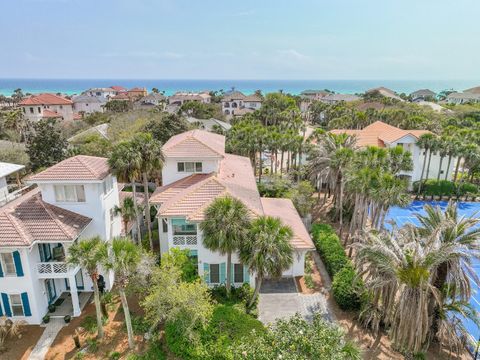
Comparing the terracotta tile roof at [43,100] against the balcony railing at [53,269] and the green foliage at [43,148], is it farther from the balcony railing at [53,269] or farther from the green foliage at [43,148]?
the balcony railing at [53,269]

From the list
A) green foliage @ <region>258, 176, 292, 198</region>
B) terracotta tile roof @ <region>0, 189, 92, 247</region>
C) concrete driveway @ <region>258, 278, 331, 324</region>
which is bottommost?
concrete driveway @ <region>258, 278, 331, 324</region>

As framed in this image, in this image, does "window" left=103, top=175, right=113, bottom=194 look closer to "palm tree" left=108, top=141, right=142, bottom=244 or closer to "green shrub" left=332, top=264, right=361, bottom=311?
"palm tree" left=108, top=141, right=142, bottom=244

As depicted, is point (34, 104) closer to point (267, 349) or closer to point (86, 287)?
point (86, 287)

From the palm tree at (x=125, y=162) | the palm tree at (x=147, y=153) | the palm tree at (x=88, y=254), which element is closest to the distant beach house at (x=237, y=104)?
the palm tree at (x=147, y=153)

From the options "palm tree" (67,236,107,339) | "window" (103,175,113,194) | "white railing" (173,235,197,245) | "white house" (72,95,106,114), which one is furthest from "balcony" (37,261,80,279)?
"white house" (72,95,106,114)

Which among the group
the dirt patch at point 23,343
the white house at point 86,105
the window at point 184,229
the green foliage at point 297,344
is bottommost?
the dirt patch at point 23,343

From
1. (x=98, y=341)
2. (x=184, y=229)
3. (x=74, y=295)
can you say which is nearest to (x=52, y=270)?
(x=74, y=295)

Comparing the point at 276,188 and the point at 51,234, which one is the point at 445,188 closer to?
the point at 276,188
